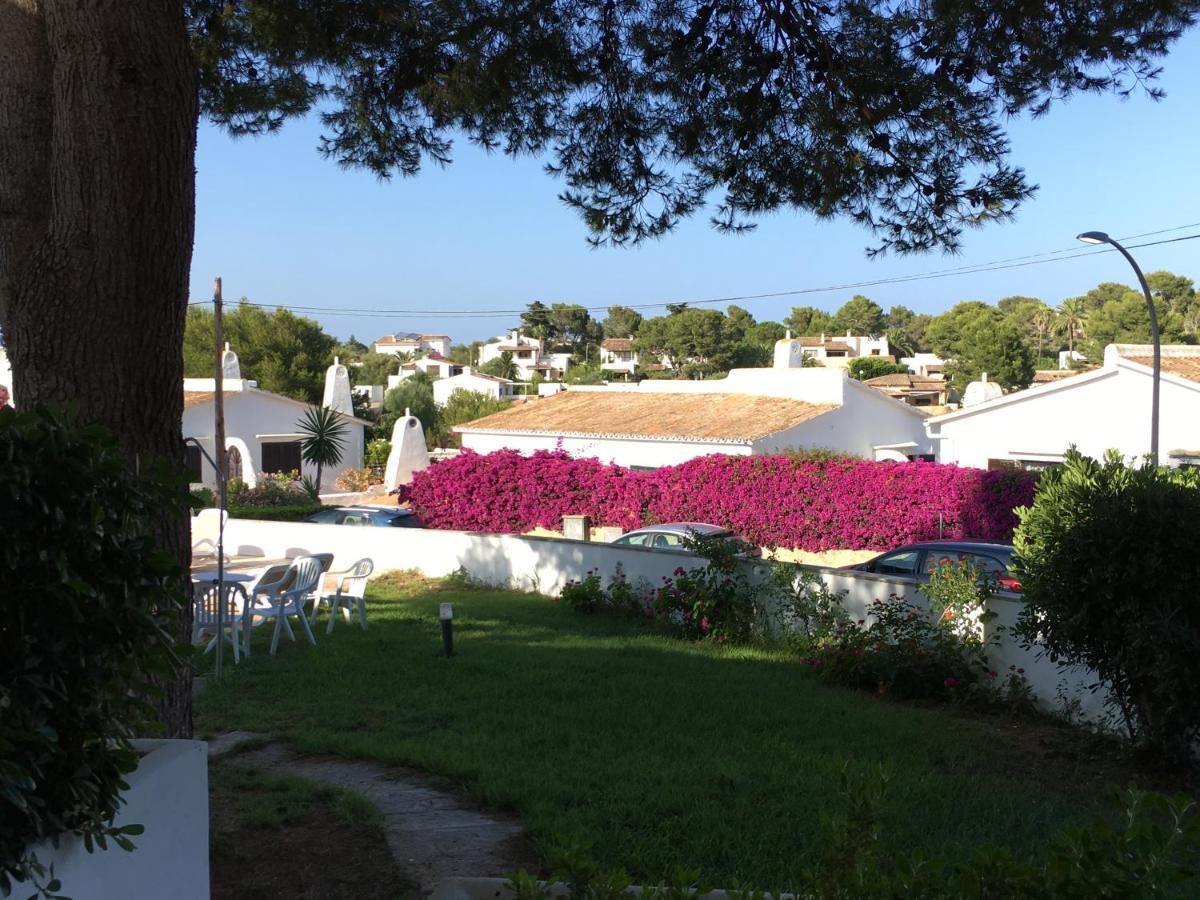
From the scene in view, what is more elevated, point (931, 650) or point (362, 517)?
point (362, 517)

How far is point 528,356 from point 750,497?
11669 cm

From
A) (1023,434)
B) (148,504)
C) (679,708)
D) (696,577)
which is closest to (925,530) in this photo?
(1023,434)

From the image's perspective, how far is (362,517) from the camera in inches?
878

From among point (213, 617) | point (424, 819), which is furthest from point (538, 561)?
point (424, 819)

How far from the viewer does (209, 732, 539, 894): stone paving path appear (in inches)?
203

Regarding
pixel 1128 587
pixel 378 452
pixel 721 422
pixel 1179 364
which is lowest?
pixel 1128 587

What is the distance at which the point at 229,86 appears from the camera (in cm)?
864

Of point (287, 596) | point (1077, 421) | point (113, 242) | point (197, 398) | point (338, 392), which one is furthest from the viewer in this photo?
point (338, 392)

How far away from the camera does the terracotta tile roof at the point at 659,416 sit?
3002cm

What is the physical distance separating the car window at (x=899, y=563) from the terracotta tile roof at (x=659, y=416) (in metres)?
13.4


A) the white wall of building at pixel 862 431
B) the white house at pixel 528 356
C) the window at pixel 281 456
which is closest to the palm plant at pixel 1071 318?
the white house at pixel 528 356

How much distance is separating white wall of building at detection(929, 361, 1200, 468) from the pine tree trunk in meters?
26.3

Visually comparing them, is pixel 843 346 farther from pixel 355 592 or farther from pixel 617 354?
pixel 355 592

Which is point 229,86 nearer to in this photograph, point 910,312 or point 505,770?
point 505,770
